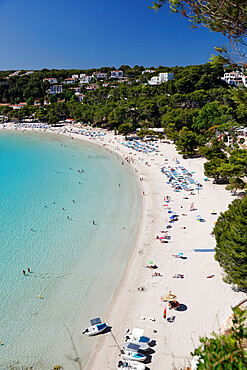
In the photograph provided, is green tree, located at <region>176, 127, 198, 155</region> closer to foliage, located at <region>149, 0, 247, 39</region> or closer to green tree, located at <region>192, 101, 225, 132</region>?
green tree, located at <region>192, 101, 225, 132</region>

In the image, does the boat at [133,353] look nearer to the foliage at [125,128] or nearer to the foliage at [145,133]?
the foliage at [145,133]

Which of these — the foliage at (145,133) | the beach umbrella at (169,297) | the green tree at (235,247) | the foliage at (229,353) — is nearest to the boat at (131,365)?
the beach umbrella at (169,297)

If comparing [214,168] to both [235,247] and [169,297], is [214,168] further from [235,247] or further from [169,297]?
[169,297]

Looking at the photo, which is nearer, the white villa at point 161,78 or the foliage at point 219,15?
the foliage at point 219,15

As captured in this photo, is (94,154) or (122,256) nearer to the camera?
(122,256)

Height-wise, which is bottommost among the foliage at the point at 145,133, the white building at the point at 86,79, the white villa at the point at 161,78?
the foliage at the point at 145,133

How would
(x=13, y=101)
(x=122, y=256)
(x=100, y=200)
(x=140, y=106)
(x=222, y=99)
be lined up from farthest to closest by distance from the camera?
(x=13, y=101)
(x=140, y=106)
(x=222, y=99)
(x=100, y=200)
(x=122, y=256)

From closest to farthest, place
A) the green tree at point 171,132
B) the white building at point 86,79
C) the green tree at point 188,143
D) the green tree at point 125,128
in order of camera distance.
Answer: the green tree at point 188,143, the green tree at point 171,132, the green tree at point 125,128, the white building at point 86,79

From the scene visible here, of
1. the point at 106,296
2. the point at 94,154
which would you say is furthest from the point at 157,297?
the point at 94,154

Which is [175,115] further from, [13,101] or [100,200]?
[13,101]
